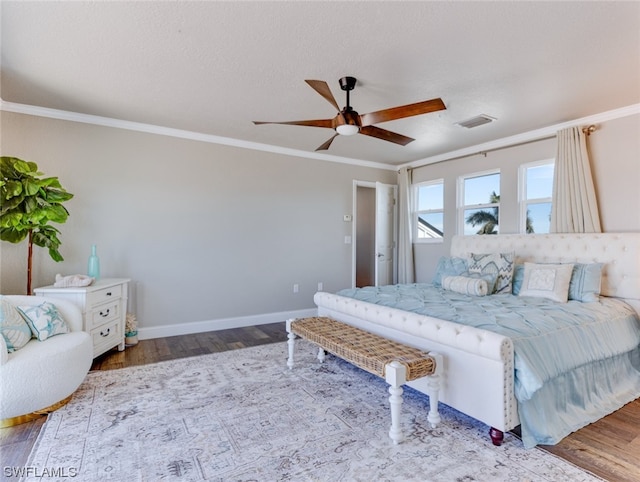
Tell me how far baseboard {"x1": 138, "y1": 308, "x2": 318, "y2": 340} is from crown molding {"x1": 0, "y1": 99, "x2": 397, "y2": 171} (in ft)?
7.94

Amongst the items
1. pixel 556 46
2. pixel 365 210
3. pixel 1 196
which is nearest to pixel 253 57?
pixel 556 46

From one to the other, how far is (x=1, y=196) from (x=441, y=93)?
13.4ft

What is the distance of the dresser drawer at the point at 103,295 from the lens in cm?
318

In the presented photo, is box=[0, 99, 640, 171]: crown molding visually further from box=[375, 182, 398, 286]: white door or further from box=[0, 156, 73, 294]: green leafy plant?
box=[0, 156, 73, 294]: green leafy plant

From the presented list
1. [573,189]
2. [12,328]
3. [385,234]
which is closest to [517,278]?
[573,189]

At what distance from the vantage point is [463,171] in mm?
5254

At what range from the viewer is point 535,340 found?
216 cm

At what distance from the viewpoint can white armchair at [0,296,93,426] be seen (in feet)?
6.86

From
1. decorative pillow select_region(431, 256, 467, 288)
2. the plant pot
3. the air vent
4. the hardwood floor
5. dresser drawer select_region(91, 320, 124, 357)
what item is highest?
the air vent

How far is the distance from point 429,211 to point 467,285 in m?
2.54

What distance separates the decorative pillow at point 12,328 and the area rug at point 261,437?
→ 561mm

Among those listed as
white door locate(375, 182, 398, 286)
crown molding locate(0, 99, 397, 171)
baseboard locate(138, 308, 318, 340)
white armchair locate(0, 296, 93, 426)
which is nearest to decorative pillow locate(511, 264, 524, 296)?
white door locate(375, 182, 398, 286)

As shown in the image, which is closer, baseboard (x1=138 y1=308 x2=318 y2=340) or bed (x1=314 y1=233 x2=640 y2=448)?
bed (x1=314 y1=233 x2=640 y2=448)

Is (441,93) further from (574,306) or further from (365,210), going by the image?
(365,210)
